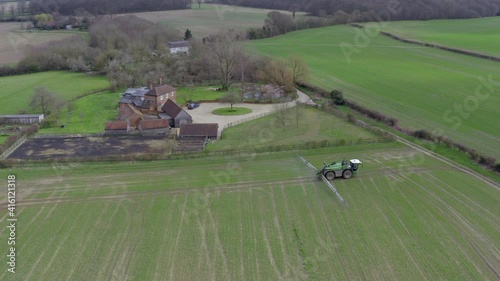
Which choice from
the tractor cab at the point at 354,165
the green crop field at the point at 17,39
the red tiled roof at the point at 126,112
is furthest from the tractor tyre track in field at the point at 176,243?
the green crop field at the point at 17,39

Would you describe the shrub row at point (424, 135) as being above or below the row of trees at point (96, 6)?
below

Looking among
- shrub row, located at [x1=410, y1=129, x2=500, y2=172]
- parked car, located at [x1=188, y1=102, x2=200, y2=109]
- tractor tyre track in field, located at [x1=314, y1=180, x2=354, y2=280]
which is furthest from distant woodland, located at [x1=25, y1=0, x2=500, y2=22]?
tractor tyre track in field, located at [x1=314, y1=180, x2=354, y2=280]

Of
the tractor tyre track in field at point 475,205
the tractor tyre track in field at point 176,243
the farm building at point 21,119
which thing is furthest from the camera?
the farm building at point 21,119

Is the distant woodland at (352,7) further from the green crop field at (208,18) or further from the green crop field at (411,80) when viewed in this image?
the green crop field at (411,80)

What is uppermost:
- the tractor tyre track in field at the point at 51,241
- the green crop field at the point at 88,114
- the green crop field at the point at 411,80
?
the green crop field at the point at 411,80

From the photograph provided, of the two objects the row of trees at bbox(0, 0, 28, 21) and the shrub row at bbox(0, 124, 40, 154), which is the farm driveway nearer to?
the shrub row at bbox(0, 124, 40, 154)

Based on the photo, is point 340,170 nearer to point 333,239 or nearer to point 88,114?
point 333,239

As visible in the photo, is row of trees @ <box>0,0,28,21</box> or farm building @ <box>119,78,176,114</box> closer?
farm building @ <box>119,78,176,114</box>
